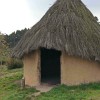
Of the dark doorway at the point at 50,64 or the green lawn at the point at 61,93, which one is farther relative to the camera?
the dark doorway at the point at 50,64

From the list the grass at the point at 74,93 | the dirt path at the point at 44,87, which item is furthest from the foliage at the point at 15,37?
the grass at the point at 74,93

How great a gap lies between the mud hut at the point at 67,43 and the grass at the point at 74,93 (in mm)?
697

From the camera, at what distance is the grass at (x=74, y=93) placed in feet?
44.7

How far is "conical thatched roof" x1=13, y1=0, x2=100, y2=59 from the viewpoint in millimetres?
16000

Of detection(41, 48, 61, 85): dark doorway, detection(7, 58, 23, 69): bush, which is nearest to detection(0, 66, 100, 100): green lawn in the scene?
detection(41, 48, 61, 85): dark doorway

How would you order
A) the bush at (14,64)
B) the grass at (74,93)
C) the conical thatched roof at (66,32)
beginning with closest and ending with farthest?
the grass at (74,93), the conical thatched roof at (66,32), the bush at (14,64)

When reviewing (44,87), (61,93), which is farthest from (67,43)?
(61,93)

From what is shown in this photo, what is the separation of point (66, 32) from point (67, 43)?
0.64 m

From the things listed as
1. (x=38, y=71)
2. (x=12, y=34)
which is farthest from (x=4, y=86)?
(x=12, y=34)

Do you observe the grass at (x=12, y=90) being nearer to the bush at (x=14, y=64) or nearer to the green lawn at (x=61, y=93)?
the green lawn at (x=61, y=93)

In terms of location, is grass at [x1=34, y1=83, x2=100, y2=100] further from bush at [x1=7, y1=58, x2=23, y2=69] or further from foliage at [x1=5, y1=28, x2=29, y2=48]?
foliage at [x1=5, y1=28, x2=29, y2=48]

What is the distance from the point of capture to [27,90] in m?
16.1

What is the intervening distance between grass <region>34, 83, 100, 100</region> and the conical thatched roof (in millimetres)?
1315

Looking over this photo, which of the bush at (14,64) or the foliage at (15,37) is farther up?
the foliage at (15,37)
